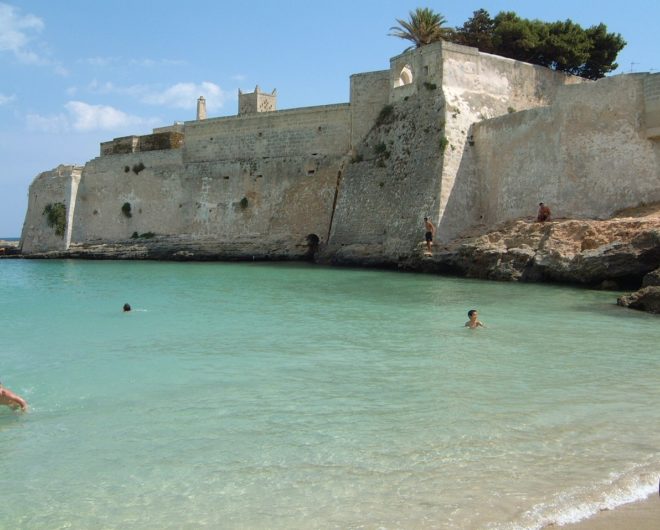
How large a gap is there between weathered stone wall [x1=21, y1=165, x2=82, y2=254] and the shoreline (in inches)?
1233

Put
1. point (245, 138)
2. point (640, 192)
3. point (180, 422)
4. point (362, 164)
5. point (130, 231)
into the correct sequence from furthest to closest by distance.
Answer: point (130, 231) < point (245, 138) < point (362, 164) < point (640, 192) < point (180, 422)

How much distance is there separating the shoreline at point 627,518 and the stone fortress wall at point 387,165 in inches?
538

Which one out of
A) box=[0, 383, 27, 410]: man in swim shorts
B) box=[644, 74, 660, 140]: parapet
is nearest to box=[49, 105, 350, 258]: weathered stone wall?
box=[644, 74, 660, 140]: parapet

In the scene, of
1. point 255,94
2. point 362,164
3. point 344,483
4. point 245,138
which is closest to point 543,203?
point 362,164

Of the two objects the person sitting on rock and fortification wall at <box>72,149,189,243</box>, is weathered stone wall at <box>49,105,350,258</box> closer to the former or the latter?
fortification wall at <box>72,149,189,243</box>

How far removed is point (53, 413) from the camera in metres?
6.33

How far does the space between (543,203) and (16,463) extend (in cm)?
1542

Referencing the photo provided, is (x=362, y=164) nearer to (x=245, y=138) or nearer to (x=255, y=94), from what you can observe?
(x=245, y=138)

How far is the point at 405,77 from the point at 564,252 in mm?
9363

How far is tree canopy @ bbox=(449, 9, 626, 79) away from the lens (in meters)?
26.0

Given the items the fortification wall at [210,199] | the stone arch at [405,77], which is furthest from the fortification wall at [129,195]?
the stone arch at [405,77]

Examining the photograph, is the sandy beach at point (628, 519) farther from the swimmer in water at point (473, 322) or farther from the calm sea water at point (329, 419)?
the swimmer in water at point (473, 322)

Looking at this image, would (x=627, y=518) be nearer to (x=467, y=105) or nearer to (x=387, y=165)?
(x=467, y=105)

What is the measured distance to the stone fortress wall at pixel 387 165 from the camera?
56.8 ft
